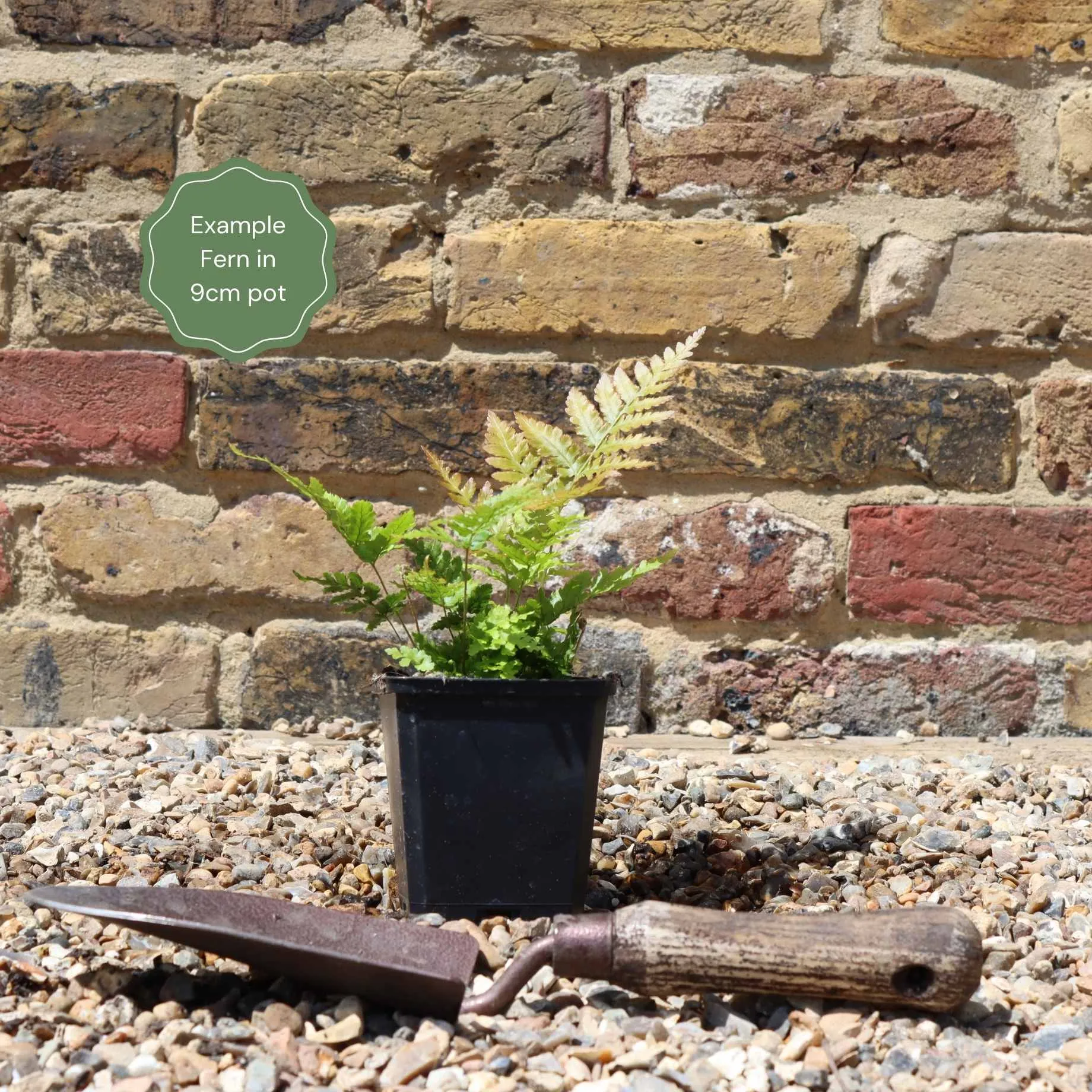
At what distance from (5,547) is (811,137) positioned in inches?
59.2

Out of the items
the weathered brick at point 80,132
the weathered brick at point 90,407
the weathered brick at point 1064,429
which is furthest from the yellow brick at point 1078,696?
the weathered brick at point 80,132

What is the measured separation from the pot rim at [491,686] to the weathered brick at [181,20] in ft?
4.15

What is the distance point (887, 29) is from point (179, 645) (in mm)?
1558

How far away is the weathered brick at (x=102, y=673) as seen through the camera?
2.11m

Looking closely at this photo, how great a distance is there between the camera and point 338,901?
1465 millimetres

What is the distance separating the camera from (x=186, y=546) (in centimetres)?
209

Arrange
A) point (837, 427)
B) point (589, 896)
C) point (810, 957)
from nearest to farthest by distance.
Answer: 1. point (810, 957)
2. point (589, 896)
3. point (837, 427)

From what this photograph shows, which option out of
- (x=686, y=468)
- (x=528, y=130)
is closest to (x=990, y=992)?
(x=686, y=468)

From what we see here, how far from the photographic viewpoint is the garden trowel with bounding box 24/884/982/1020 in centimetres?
108

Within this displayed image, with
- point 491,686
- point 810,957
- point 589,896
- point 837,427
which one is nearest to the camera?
point 810,957

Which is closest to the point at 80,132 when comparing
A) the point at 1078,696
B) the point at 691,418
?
the point at 691,418

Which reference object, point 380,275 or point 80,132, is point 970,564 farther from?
point 80,132

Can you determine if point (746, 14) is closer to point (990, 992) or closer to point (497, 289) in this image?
point (497, 289)

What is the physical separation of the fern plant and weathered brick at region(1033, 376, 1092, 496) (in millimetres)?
907
